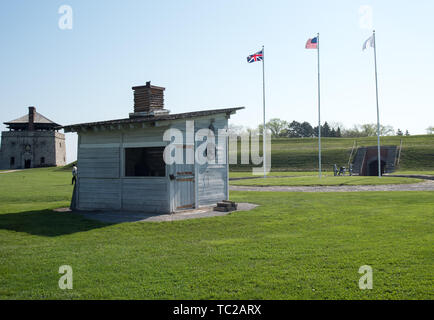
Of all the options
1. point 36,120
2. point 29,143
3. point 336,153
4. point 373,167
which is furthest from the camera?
point 36,120

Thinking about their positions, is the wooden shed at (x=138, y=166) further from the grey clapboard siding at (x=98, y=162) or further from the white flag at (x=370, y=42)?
the white flag at (x=370, y=42)

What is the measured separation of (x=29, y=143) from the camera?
78.4m

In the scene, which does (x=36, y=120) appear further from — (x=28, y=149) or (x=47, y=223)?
(x=47, y=223)

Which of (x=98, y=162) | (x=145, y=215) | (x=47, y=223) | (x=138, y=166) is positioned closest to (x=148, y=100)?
(x=138, y=166)

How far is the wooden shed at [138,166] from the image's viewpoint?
1479 centimetres

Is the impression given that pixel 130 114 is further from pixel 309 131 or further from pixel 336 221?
pixel 309 131

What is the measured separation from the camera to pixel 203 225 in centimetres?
1177

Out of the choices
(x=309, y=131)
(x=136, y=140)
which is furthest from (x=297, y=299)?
(x=309, y=131)

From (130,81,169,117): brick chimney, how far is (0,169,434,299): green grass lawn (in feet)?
22.8

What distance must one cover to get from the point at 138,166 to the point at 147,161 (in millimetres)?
714

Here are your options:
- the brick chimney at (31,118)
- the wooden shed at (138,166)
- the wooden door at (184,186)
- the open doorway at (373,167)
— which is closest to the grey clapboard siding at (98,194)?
the wooden shed at (138,166)

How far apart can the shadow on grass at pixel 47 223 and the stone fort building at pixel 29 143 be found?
7088 centimetres

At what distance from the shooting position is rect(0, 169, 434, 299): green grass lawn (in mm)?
5727

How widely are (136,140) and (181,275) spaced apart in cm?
995
